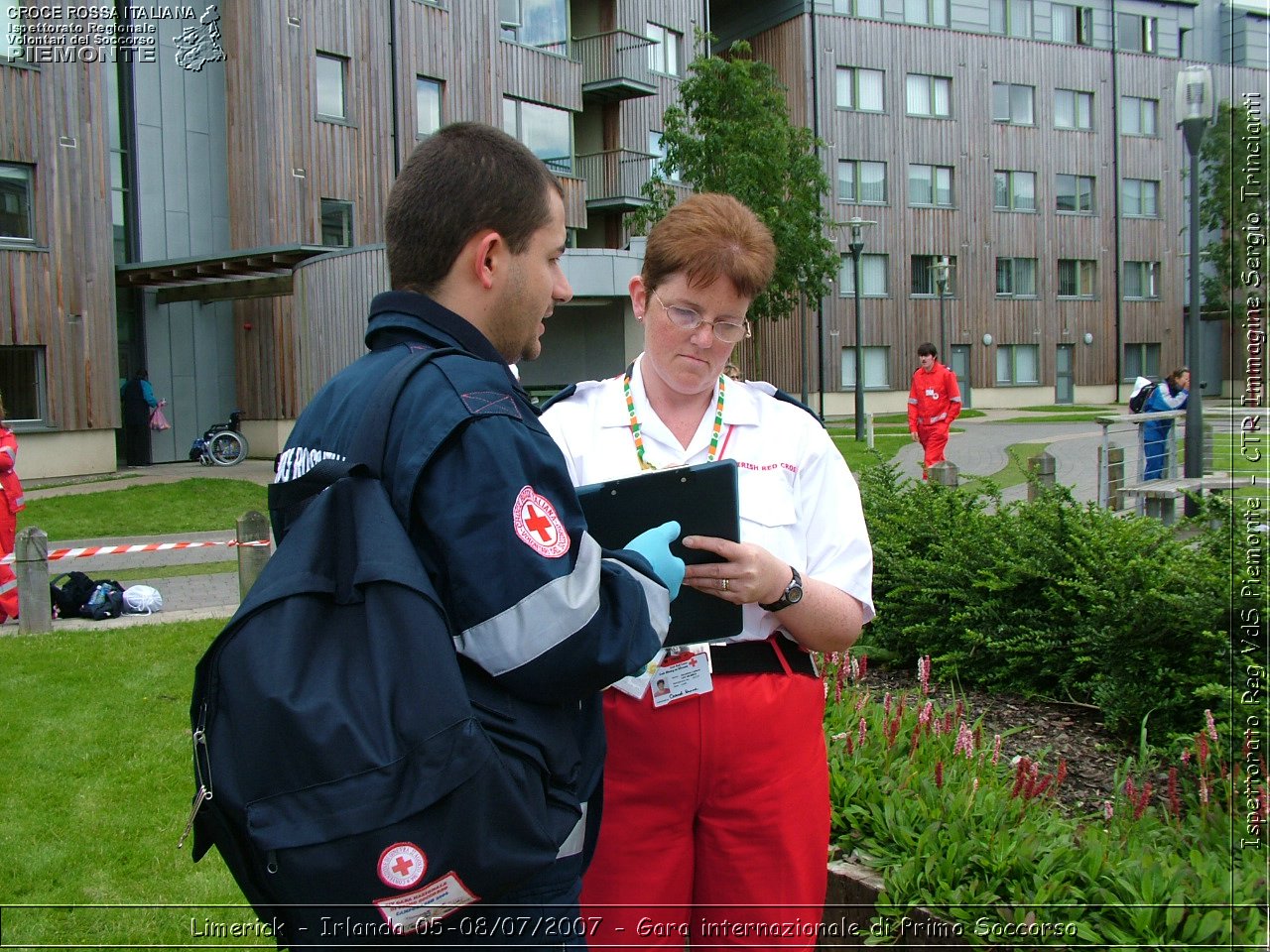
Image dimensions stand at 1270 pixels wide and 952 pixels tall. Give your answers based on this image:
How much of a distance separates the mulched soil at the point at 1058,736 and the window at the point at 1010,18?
46.1m

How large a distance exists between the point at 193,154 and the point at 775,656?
26732 mm

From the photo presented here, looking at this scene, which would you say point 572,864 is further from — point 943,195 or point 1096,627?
point 943,195

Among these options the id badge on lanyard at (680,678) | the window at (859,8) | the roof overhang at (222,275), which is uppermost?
the window at (859,8)

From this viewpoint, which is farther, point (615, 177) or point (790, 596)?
point (615, 177)

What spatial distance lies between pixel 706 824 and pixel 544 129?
105 ft

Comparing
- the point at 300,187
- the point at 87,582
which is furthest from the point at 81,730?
the point at 300,187

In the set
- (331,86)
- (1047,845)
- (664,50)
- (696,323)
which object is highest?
(664,50)

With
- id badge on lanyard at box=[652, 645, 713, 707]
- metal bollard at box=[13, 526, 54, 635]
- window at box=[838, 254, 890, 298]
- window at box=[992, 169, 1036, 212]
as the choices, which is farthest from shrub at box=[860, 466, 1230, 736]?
window at box=[992, 169, 1036, 212]

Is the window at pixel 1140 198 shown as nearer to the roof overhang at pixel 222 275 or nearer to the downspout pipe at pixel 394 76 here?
the downspout pipe at pixel 394 76

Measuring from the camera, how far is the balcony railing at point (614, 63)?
1335 inches

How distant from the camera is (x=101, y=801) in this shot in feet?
17.0

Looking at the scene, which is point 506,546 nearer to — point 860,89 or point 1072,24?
point 860,89

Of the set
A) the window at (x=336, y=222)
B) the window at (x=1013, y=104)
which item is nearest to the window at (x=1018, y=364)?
the window at (x=1013, y=104)

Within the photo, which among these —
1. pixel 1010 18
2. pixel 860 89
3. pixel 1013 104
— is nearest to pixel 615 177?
pixel 860 89
